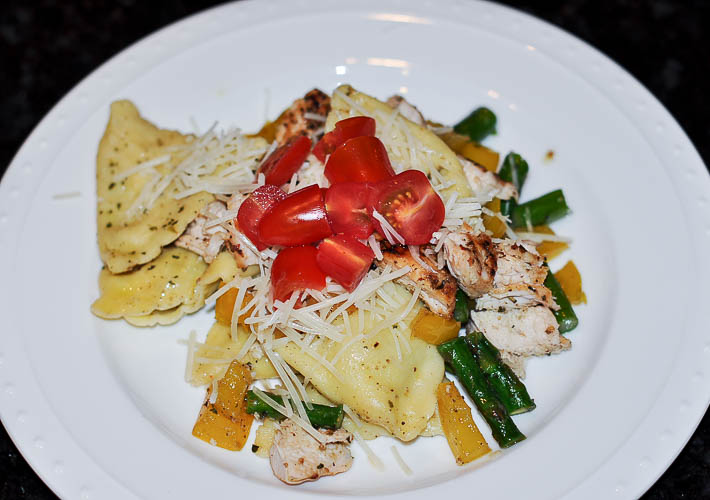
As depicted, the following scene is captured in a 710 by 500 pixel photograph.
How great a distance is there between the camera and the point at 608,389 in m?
4.58

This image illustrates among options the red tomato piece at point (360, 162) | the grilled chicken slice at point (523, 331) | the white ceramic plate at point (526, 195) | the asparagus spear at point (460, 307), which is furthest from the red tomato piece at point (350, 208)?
the white ceramic plate at point (526, 195)

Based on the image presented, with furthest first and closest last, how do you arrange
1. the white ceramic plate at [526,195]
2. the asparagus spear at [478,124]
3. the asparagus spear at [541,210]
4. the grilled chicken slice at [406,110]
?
the asparagus spear at [478,124], the grilled chicken slice at [406,110], the asparagus spear at [541,210], the white ceramic plate at [526,195]

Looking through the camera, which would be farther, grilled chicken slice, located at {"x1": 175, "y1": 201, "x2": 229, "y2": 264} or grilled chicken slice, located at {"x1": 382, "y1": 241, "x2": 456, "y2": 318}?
grilled chicken slice, located at {"x1": 175, "y1": 201, "x2": 229, "y2": 264}

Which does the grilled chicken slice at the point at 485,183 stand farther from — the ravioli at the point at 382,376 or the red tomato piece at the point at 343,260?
the red tomato piece at the point at 343,260

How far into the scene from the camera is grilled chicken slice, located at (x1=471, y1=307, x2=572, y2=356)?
486 cm

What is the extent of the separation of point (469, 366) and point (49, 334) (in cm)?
314

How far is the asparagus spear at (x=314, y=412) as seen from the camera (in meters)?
4.79

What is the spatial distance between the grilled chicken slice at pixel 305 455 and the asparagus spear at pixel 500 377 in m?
1.10

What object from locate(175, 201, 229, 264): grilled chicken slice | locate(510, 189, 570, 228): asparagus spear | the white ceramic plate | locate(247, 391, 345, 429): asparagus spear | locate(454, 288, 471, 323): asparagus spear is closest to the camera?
the white ceramic plate

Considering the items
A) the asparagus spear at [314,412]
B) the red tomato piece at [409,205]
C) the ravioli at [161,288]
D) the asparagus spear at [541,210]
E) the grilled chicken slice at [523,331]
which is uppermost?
the asparagus spear at [541,210]

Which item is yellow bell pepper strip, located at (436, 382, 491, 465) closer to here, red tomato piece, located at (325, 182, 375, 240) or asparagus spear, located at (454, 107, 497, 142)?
red tomato piece, located at (325, 182, 375, 240)

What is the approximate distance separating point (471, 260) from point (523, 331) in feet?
2.21

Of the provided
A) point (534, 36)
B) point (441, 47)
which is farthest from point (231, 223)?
point (534, 36)

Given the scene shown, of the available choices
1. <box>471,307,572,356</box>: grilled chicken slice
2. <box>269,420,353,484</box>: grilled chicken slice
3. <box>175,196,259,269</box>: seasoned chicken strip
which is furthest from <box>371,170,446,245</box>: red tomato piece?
<box>269,420,353,484</box>: grilled chicken slice
